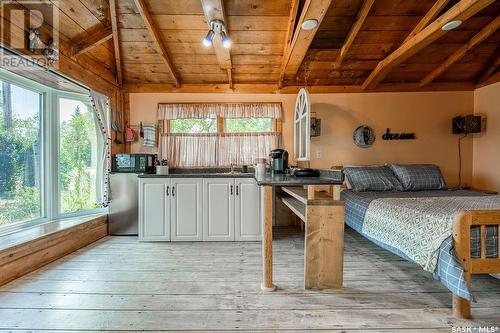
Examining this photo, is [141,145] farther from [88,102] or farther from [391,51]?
[391,51]

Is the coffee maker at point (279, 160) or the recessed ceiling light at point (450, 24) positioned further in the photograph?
the coffee maker at point (279, 160)

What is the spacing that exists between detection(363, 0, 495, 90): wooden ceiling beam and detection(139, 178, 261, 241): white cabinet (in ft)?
7.84

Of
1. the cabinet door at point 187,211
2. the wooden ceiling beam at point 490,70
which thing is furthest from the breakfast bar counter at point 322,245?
the wooden ceiling beam at point 490,70

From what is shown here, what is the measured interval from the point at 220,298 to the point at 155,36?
2924mm

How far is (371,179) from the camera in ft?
10.3

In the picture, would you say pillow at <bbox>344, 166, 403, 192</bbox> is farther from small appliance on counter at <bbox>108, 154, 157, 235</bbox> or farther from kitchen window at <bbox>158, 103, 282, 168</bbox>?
small appliance on counter at <bbox>108, 154, 157, 235</bbox>

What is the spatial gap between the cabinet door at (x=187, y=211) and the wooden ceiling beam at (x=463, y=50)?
380cm

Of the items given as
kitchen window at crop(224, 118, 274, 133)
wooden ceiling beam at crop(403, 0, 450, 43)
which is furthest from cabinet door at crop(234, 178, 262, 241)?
wooden ceiling beam at crop(403, 0, 450, 43)

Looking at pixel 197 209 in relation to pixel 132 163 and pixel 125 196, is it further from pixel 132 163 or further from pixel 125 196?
pixel 132 163

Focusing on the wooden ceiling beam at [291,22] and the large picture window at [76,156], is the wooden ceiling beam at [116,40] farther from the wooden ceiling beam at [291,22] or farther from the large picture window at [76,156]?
the wooden ceiling beam at [291,22]

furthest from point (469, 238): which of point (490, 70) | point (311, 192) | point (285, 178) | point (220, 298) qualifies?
point (490, 70)

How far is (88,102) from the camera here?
323 cm

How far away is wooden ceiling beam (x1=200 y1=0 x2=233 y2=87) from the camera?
7.56 feet

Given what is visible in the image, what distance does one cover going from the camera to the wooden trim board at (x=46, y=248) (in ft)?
6.59
